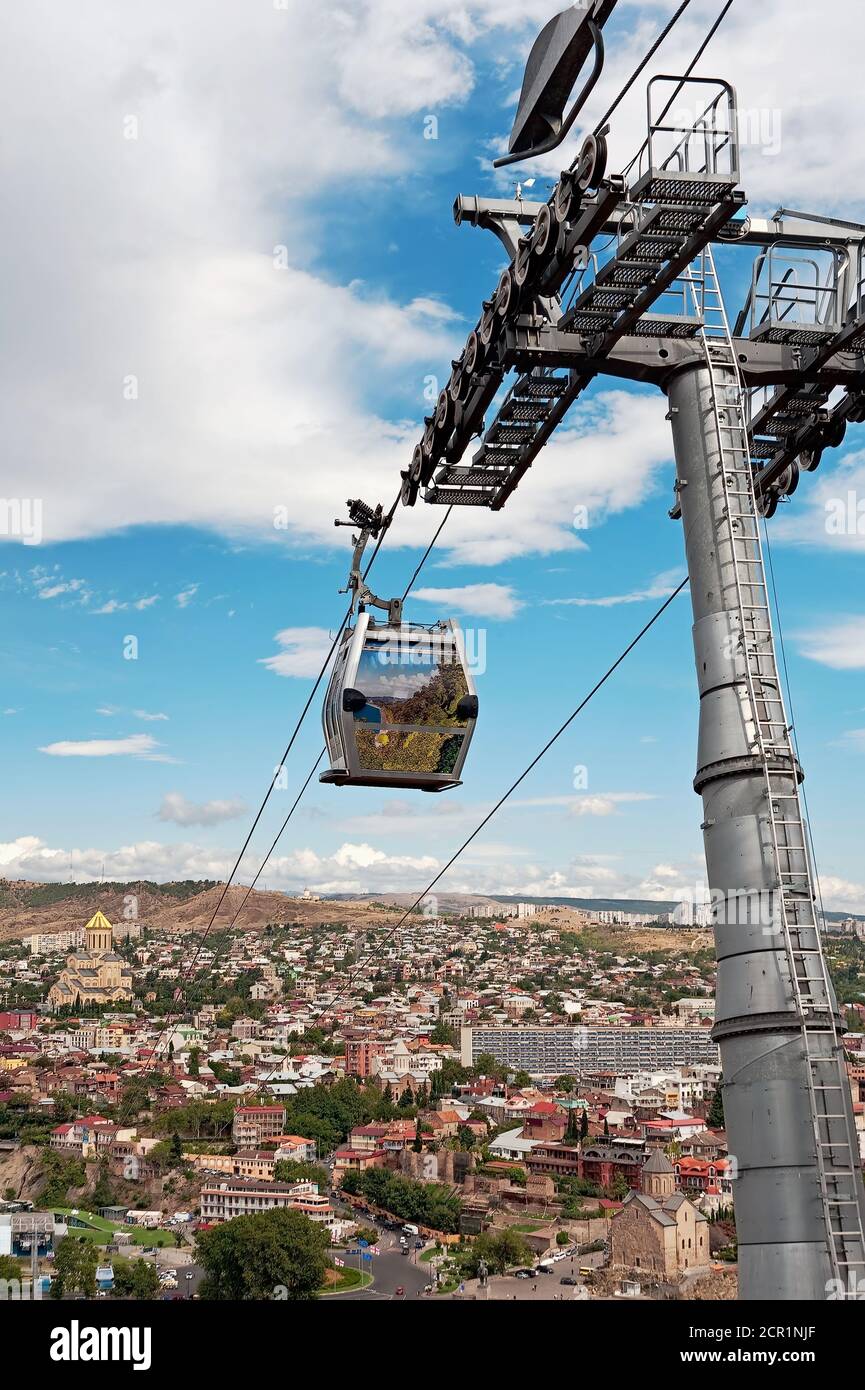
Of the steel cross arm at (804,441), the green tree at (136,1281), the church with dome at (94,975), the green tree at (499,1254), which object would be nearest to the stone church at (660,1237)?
the green tree at (499,1254)

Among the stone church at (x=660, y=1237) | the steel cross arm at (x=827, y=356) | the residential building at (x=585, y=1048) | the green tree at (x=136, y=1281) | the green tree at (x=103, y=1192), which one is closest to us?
the steel cross arm at (x=827, y=356)

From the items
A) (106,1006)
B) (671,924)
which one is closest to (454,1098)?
(106,1006)

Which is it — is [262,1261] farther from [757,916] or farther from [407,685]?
[757,916]

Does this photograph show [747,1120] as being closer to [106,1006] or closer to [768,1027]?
[768,1027]

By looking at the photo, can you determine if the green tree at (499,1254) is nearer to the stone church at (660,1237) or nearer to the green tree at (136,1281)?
the stone church at (660,1237)

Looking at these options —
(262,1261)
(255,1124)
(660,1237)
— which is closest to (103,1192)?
(255,1124)

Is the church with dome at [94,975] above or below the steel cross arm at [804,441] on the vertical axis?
above

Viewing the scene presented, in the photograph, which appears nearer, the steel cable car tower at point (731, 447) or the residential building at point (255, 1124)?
the steel cable car tower at point (731, 447)
